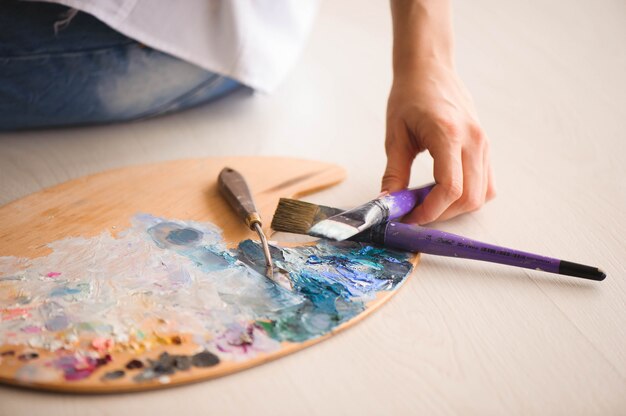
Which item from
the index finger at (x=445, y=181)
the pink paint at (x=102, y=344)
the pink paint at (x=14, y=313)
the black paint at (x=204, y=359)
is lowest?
the black paint at (x=204, y=359)

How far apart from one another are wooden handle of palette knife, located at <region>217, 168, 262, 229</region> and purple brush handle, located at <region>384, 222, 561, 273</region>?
0.59 feet

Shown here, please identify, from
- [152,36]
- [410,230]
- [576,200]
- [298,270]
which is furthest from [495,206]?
[152,36]

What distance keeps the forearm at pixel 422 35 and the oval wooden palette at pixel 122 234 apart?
210mm

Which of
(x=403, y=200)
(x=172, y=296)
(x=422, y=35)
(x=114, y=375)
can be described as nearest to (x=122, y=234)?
(x=172, y=296)

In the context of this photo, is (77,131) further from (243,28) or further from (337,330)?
(337,330)

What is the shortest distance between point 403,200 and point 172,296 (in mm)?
333

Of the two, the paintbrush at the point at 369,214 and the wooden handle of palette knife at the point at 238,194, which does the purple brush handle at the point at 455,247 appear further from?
the wooden handle of palette knife at the point at 238,194

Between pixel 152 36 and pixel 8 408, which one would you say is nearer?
pixel 8 408

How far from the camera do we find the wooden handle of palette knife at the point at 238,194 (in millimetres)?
966

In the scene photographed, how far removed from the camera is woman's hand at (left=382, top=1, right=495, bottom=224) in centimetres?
97

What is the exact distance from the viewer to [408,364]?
0.81 metres

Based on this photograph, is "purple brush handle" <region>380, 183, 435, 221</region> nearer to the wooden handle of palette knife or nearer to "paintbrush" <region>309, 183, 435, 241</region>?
"paintbrush" <region>309, 183, 435, 241</region>

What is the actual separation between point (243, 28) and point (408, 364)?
644 mm

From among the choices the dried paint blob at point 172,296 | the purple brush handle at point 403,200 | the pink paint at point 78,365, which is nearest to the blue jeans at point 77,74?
the dried paint blob at point 172,296
